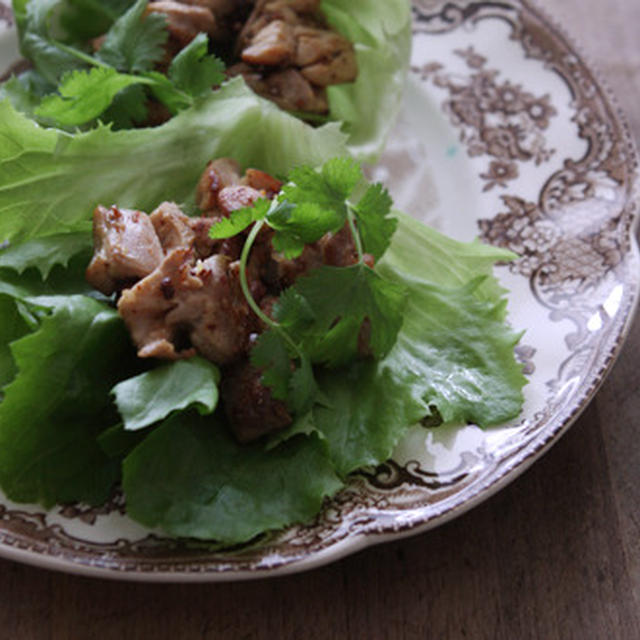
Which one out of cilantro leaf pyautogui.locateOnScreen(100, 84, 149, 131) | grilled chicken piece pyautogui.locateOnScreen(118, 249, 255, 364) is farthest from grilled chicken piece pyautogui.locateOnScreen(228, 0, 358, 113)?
grilled chicken piece pyautogui.locateOnScreen(118, 249, 255, 364)

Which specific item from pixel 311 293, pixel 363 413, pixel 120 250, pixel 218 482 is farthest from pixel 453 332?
pixel 120 250

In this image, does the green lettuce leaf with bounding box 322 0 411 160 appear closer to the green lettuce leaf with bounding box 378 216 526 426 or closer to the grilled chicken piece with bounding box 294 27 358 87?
the grilled chicken piece with bounding box 294 27 358 87

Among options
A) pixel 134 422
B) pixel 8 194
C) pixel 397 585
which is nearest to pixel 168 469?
pixel 134 422

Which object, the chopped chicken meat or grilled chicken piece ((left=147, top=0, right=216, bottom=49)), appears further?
grilled chicken piece ((left=147, top=0, right=216, bottom=49))

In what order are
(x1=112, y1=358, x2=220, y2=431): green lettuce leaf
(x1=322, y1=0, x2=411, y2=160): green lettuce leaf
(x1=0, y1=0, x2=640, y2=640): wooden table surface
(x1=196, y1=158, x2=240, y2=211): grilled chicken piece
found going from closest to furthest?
(x1=112, y1=358, x2=220, y2=431): green lettuce leaf, (x1=0, y1=0, x2=640, y2=640): wooden table surface, (x1=196, y1=158, x2=240, y2=211): grilled chicken piece, (x1=322, y1=0, x2=411, y2=160): green lettuce leaf

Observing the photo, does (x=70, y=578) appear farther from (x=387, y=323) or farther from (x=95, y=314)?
(x=387, y=323)
